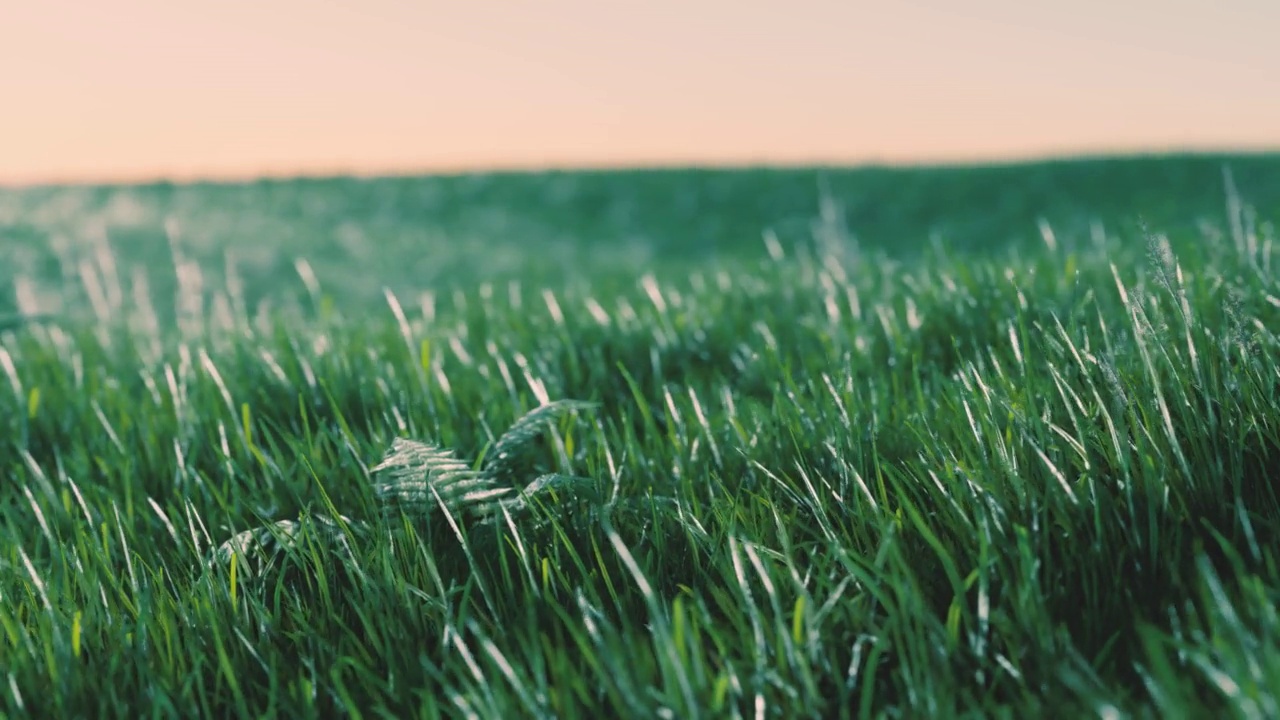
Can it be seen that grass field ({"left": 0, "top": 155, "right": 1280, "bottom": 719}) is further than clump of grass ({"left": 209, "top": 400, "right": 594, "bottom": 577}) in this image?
No

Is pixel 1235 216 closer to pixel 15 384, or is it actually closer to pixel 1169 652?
pixel 1169 652

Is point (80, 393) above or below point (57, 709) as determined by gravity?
above

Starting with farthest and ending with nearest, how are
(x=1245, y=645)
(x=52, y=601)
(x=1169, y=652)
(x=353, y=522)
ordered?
(x=353, y=522), (x=52, y=601), (x=1169, y=652), (x=1245, y=645)

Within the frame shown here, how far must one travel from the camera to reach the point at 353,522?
204 cm

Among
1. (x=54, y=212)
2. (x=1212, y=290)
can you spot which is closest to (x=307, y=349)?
(x=1212, y=290)

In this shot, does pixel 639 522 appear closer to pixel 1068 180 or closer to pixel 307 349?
pixel 307 349

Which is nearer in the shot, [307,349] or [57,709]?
[57,709]

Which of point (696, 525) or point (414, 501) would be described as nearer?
point (696, 525)

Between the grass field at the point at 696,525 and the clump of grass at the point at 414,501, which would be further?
the clump of grass at the point at 414,501

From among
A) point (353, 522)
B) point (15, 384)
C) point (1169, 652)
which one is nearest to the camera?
point (1169, 652)

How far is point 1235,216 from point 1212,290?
0.36 meters

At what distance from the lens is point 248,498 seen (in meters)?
2.32

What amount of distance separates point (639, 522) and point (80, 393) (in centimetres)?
248

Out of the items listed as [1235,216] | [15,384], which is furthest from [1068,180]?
[15,384]
